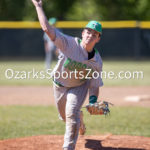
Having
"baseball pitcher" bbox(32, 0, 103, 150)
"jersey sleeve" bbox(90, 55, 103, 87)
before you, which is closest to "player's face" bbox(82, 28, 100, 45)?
"baseball pitcher" bbox(32, 0, 103, 150)

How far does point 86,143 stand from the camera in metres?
5.32

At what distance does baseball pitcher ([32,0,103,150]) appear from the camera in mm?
4340

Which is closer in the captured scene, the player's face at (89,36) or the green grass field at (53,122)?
the player's face at (89,36)

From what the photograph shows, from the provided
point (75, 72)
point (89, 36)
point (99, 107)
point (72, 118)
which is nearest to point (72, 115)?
point (72, 118)

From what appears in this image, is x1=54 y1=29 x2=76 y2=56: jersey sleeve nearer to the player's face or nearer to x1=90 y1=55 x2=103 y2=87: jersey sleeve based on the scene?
the player's face

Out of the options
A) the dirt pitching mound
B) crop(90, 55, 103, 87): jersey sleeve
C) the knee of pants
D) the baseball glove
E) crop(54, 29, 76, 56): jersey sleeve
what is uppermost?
crop(54, 29, 76, 56): jersey sleeve

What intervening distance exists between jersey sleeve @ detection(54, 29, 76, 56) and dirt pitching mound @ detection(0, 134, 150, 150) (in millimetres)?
1460

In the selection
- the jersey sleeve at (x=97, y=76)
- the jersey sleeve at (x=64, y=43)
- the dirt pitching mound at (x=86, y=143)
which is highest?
the jersey sleeve at (x=64, y=43)

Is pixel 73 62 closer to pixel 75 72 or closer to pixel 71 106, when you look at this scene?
pixel 75 72

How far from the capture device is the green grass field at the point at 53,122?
20.9 ft

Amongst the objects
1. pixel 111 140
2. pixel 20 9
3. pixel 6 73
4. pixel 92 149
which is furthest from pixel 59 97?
pixel 20 9

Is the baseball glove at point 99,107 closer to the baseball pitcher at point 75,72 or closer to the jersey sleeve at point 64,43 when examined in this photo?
the baseball pitcher at point 75,72

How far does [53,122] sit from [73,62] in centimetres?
296

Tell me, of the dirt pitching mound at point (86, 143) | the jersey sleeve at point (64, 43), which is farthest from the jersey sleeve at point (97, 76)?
the dirt pitching mound at point (86, 143)
